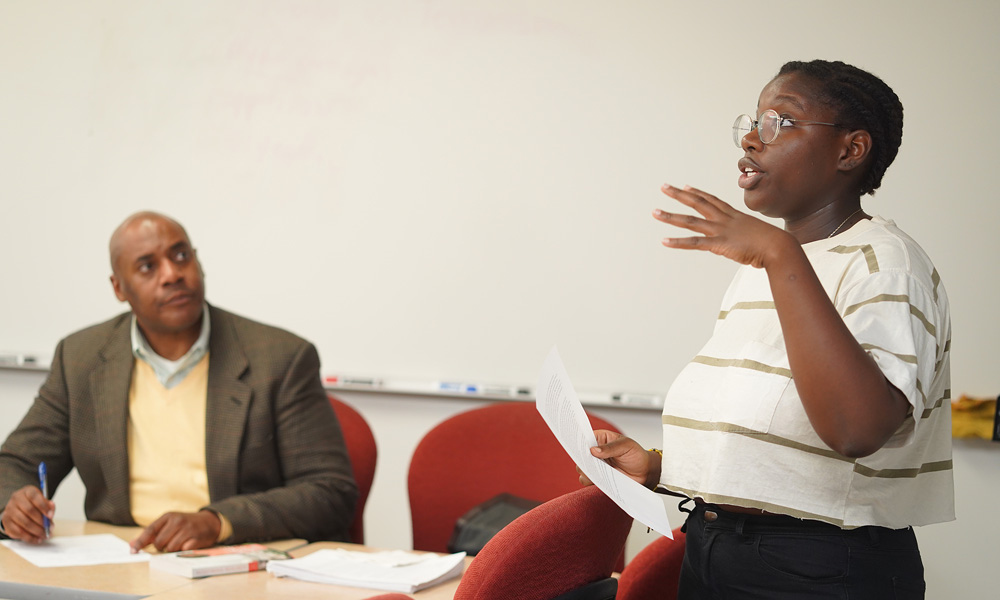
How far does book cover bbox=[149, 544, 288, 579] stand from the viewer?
70.9 inches

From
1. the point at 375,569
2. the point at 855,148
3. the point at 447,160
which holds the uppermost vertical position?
the point at 447,160

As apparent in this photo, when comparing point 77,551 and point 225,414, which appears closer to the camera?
point 77,551

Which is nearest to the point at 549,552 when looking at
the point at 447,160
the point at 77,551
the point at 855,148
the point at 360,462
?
the point at 855,148

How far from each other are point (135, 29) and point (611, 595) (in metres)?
3.38

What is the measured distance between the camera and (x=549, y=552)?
127 centimetres

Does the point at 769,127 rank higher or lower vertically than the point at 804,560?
higher

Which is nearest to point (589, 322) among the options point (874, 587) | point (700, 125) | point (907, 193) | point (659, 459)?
point (700, 125)

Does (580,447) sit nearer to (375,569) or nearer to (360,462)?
(375,569)

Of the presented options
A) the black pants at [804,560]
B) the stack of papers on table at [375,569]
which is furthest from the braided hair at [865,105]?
the stack of papers on table at [375,569]

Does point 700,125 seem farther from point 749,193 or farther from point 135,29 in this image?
point 135,29

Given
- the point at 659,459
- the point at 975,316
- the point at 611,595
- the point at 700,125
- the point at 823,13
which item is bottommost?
the point at 611,595

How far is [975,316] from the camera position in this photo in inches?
116

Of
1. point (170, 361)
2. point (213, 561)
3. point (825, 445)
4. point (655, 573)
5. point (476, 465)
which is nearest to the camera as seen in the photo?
point (825, 445)

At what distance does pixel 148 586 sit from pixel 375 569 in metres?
0.45
